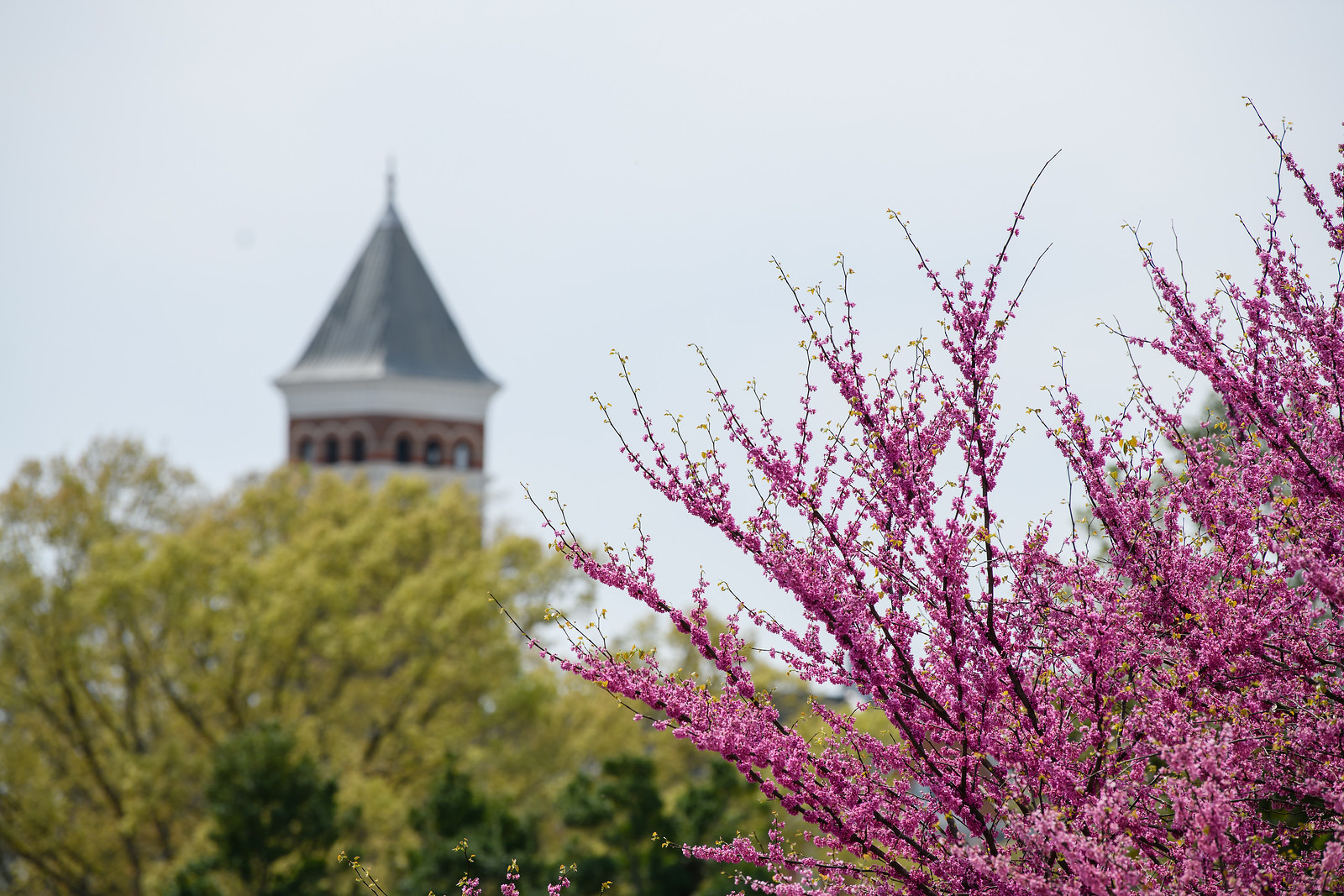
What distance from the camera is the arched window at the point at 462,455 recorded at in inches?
2077

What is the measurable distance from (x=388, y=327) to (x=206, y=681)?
29075 mm

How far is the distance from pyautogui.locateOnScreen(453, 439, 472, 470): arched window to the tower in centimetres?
3

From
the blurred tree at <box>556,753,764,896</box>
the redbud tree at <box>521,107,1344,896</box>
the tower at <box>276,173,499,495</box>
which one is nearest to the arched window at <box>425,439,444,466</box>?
the tower at <box>276,173,499,495</box>

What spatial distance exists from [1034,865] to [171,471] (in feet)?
96.3

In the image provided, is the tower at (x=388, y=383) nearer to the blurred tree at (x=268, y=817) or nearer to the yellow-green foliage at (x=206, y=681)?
the yellow-green foliage at (x=206, y=681)

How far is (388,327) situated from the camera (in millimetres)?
52938

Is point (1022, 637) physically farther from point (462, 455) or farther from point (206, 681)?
point (462, 455)

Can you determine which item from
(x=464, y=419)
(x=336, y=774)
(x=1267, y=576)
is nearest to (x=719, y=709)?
(x=1267, y=576)

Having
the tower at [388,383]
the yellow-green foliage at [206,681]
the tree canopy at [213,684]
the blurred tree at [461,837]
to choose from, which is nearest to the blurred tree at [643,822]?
the blurred tree at [461,837]

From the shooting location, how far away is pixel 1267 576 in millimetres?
4730

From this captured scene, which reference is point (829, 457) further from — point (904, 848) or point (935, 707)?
point (904, 848)

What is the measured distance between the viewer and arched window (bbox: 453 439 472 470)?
173 feet

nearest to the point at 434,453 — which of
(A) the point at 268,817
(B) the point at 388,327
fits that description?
(B) the point at 388,327

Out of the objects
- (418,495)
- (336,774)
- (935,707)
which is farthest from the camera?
(418,495)
